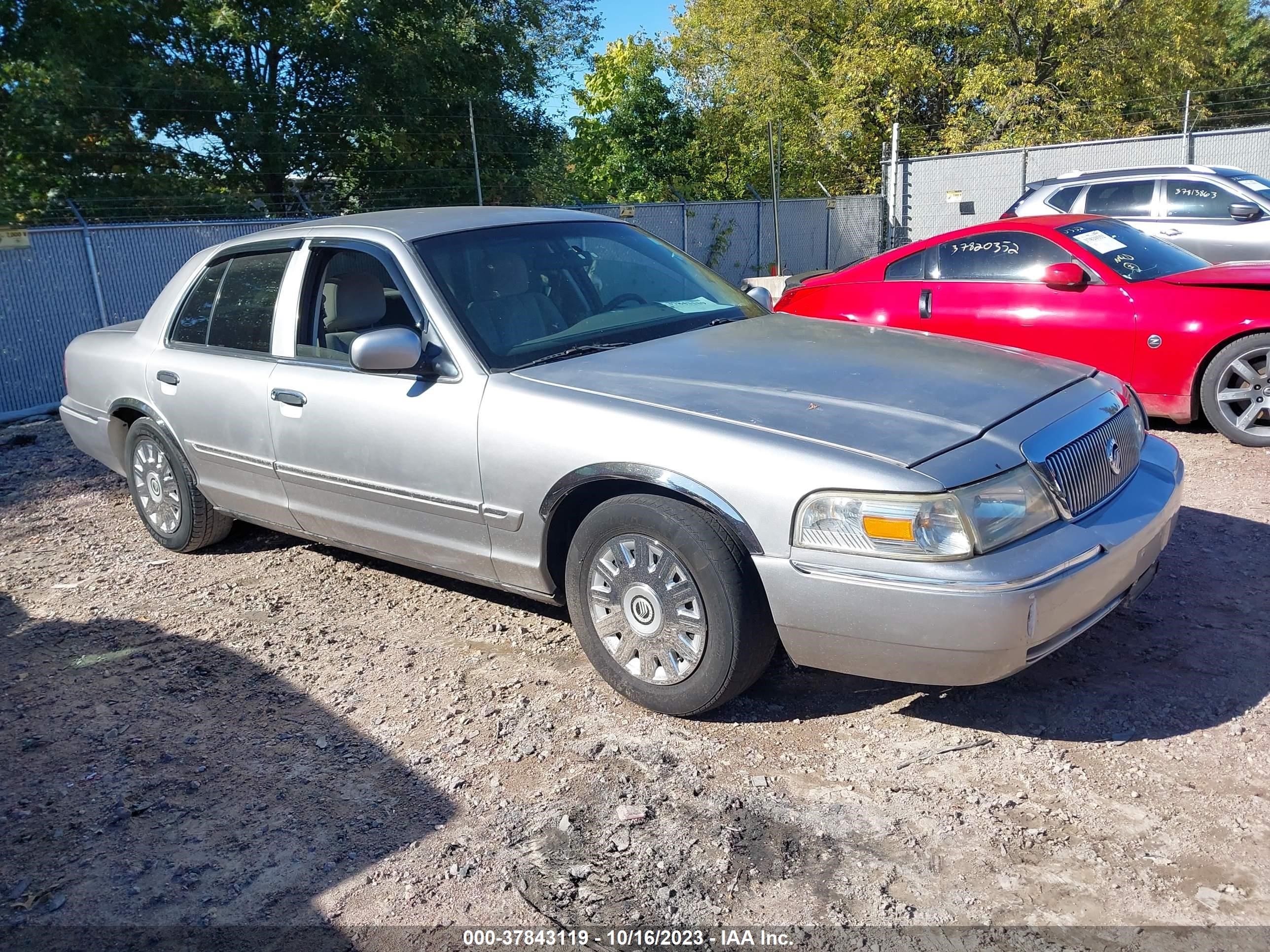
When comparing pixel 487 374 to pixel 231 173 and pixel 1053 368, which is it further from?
pixel 231 173

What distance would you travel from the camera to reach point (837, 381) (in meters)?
3.66

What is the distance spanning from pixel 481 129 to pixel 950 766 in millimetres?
18024

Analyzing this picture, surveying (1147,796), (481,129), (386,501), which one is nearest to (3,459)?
(386,501)

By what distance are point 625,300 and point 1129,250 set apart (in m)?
4.24

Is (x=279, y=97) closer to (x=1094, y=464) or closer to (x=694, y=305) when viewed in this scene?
(x=694, y=305)

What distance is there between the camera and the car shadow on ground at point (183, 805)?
281 cm

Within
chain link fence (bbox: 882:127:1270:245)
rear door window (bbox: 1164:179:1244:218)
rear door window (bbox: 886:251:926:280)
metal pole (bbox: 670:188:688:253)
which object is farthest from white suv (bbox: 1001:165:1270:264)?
metal pole (bbox: 670:188:688:253)

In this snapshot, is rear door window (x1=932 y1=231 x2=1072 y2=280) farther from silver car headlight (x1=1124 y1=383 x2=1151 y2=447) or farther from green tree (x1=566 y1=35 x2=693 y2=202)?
green tree (x1=566 y1=35 x2=693 y2=202)

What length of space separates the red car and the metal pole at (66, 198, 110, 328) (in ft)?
27.2

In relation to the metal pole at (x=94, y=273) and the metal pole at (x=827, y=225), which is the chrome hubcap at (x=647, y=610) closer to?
the metal pole at (x=94, y=273)

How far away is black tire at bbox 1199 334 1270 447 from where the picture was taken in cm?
632

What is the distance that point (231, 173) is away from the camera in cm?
1761

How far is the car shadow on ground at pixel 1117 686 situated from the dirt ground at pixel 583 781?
14mm

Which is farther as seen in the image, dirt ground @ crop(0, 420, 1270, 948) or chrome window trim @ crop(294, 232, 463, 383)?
chrome window trim @ crop(294, 232, 463, 383)
